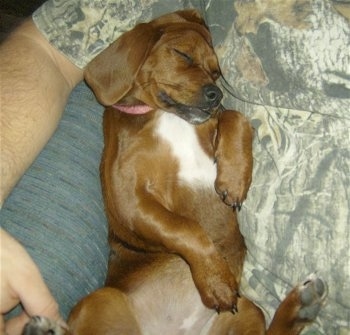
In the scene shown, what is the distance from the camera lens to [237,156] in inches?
80.0

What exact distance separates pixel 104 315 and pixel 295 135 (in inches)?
35.2

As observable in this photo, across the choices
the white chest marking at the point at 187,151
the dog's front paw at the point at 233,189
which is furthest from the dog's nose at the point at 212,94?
the dog's front paw at the point at 233,189

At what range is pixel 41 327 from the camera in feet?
5.77

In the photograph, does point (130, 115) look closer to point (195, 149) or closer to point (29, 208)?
point (195, 149)

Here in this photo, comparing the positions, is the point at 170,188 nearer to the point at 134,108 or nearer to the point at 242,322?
the point at 134,108

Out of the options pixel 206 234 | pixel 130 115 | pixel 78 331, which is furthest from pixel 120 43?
pixel 78 331

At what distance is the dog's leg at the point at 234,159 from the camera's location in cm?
200

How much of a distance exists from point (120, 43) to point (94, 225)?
2.24 ft

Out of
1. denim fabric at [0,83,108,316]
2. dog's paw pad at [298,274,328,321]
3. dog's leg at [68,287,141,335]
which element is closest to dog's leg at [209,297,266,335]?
dog's paw pad at [298,274,328,321]

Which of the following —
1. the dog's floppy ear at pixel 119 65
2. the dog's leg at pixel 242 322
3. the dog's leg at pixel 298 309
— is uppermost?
the dog's floppy ear at pixel 119 65

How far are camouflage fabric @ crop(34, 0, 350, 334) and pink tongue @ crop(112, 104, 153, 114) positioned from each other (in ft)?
1.50

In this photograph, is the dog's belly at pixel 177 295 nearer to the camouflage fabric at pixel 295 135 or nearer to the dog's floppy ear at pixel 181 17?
the camouflage fabric at pixel 295 135

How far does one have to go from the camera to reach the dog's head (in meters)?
2.12

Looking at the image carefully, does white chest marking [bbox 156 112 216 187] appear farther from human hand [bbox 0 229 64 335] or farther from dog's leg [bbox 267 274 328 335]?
human hand [bbox 0 229 64 335]
